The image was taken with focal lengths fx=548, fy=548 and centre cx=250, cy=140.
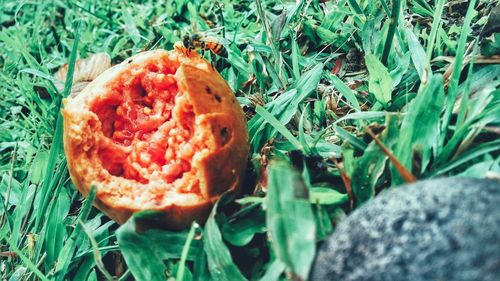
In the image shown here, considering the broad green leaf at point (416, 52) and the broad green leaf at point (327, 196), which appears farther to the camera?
the broad green leaf at point (416, 52)

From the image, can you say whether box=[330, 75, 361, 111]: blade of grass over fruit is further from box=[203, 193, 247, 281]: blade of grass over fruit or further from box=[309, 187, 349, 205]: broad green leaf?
box=[203, 193, 247, 281]: blade of grass over fruit

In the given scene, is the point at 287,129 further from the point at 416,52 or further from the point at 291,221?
the point at 291,221

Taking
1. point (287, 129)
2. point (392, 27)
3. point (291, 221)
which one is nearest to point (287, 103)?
point (287, 129)

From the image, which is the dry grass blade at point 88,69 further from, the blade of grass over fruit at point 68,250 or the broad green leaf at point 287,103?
the broad green leaf at point 287,103

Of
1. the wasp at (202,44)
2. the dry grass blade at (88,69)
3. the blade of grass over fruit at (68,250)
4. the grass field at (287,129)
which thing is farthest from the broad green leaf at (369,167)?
the dry grass blade at (88,69)

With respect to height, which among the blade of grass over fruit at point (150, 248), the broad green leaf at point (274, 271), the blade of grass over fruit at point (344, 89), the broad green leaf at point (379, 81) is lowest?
the blade of grass over fruit at point (150, 248)

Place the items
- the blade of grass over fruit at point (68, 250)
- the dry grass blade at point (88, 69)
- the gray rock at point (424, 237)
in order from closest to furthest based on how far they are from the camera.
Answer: the gray rock at point (424, 237) < the blade of grass over fruit at point (68, 250) < the dry grass blade at point (88, 69)

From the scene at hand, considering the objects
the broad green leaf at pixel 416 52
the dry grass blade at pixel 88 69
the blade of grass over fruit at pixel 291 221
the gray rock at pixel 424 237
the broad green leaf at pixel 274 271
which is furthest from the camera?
the dry grass blade at pixel 88 69
